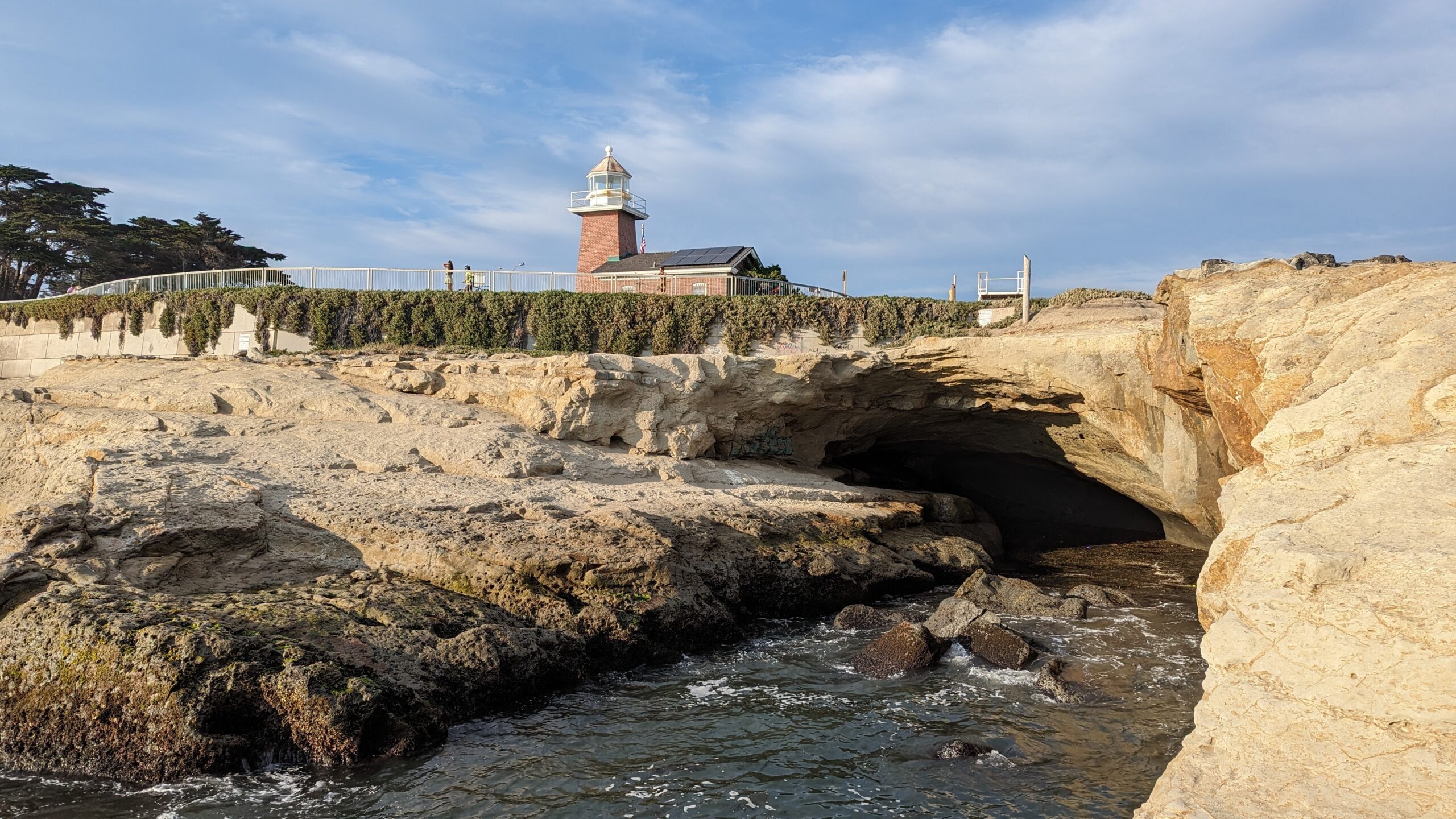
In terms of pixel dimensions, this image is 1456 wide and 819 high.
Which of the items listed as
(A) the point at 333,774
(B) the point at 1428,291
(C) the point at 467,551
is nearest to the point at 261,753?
(A) the point at 333,774

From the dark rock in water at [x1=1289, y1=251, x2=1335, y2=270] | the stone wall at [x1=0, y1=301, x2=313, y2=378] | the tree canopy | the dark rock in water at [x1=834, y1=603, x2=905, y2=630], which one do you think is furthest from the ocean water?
the tree canopy

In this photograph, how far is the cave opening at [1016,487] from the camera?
22.3 metres

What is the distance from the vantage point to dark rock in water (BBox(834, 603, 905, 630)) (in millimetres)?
12625

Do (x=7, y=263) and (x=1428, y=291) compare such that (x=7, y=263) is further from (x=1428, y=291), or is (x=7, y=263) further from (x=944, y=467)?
(x=1428, y=291)

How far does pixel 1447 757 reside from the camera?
4445mm

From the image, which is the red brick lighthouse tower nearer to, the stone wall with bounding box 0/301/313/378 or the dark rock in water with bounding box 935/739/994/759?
the stone wall with bounding box 0/301/313/378

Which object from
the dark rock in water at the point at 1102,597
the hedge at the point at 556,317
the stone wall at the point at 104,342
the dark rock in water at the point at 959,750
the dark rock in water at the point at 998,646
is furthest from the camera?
the stone wall at the point at 104,342

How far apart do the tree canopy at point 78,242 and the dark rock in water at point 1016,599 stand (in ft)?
142

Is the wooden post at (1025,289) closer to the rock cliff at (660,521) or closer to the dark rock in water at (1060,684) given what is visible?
the rock cliff at (660,521)

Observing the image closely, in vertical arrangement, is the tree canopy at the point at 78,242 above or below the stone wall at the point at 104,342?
above

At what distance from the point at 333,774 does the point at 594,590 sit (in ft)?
13.4

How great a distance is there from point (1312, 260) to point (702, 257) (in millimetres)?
25809

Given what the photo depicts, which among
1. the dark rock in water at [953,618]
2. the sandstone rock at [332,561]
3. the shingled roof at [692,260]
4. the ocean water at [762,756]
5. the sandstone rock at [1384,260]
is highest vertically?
the shingled roof at [692,260]

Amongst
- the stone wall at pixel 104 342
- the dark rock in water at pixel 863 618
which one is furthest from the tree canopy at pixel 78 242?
the dark rock in water at pixel 863 618
